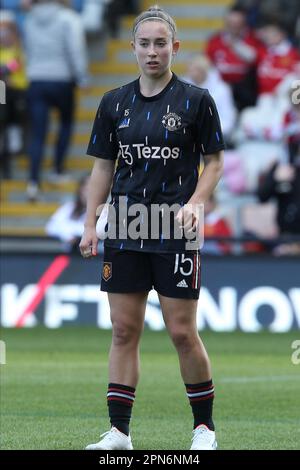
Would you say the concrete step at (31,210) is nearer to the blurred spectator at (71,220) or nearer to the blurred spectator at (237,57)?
the blurred spectator at (71,220)

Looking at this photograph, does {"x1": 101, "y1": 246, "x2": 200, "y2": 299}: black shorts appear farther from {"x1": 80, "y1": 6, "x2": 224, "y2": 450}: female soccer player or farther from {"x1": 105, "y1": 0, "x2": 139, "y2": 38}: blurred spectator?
{"x1": 105, "y1": 0, "x2": 139, "y2": 38}: blurred spectator

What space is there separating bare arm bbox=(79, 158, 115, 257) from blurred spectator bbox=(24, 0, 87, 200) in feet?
34.3

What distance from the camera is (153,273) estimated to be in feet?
24.7

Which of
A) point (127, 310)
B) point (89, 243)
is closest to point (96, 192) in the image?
point (89, 243)

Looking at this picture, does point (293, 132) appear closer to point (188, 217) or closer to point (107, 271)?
point (107, 271)

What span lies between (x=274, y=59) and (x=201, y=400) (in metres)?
11.3

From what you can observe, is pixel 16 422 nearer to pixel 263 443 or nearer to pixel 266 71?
pixel 263 443

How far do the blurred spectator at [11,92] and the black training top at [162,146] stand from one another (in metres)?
11.2

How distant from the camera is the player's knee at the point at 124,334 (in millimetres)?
7517

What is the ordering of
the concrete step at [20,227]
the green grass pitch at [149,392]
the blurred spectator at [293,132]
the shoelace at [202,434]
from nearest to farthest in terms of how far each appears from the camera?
the shoelace at [202,434], the green grass pitch at [149,392], the blurred spectator at [293,132], the concrete step at [20,227]

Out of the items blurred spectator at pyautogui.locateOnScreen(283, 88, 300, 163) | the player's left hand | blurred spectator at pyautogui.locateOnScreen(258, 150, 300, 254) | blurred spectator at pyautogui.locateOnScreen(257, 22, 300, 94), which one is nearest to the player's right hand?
the player's left hand

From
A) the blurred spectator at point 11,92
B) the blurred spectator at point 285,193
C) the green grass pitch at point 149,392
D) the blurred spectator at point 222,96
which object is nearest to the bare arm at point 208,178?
the green grass pitch at point 149,392
